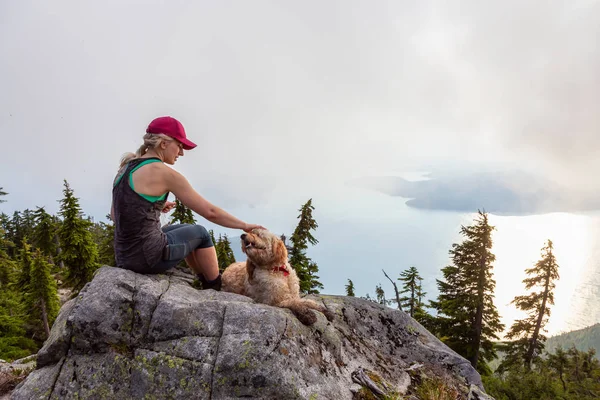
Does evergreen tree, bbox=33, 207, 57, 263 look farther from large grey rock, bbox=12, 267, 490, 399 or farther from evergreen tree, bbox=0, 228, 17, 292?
large grey rock, bbox=12, 267, 490, 399

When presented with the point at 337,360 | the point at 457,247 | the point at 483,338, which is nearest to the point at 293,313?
the point at 337,360

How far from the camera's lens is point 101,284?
5.43m

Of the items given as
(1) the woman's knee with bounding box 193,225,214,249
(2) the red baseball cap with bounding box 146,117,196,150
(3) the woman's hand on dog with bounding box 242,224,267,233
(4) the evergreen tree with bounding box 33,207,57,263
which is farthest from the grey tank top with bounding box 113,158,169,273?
(4) the evergreen tree with bounding box 33,207,57,263

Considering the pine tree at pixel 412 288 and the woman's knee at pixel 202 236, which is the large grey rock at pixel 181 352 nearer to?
the woman's knee at pixel 202 236

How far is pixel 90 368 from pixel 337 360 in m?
3.94

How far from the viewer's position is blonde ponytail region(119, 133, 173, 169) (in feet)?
18.7

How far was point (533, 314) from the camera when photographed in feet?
110

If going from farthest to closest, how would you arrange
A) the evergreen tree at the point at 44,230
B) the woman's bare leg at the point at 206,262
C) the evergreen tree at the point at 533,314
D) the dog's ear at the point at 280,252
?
the evergreen tree at the point at 44,230
the evergreen tree at the point at 533,314
the woman's bare leg at the point at 206,262
the dog's ear at the point at 280,252

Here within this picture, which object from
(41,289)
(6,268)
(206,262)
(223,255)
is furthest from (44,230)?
(206,262)

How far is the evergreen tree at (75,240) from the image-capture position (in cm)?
2212

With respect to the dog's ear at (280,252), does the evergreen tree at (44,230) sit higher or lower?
higher

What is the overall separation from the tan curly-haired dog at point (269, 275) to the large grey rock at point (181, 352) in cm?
42

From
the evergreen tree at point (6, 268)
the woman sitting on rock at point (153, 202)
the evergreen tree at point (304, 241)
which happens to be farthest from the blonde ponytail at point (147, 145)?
the evergreen tree at point (6, 268)

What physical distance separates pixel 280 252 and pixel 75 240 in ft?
69.2
